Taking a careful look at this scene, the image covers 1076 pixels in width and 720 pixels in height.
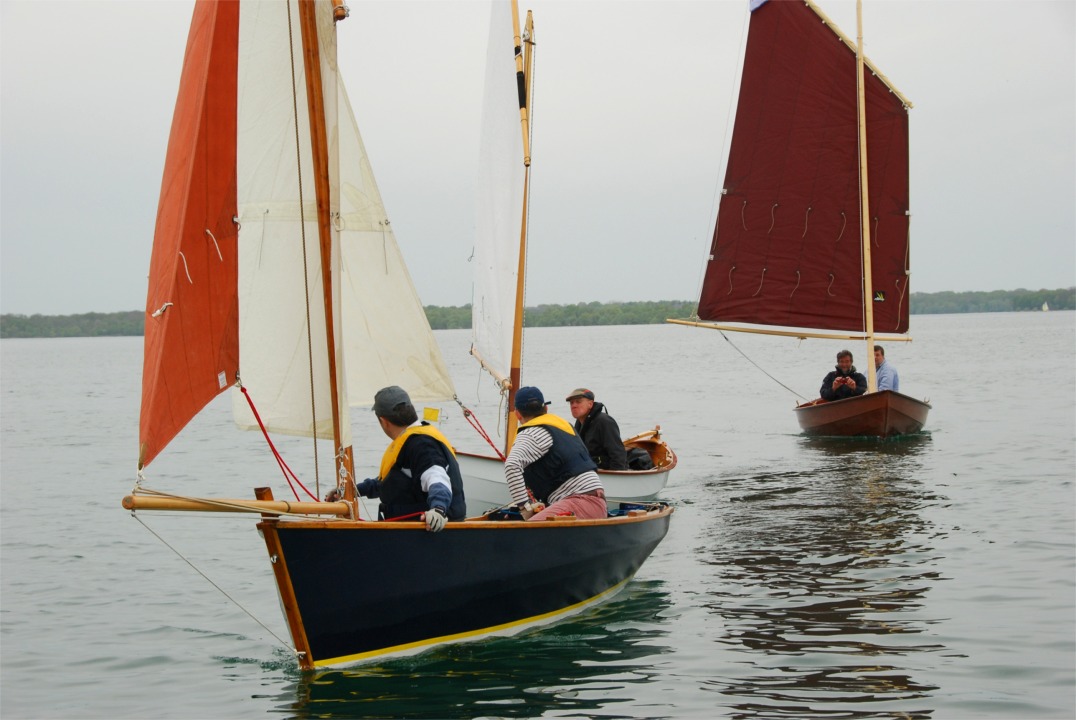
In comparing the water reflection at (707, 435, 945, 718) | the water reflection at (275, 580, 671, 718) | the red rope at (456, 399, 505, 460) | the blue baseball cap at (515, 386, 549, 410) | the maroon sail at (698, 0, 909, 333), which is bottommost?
the water reflection at (275, 580, 671, 718)

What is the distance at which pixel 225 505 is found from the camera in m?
7.01

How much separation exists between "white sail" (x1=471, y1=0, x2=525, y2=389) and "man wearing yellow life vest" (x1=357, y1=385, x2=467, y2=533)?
536 centimetres

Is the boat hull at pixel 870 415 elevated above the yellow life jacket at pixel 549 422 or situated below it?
below

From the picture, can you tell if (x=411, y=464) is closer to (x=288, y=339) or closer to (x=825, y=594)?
(x=288, y=339)

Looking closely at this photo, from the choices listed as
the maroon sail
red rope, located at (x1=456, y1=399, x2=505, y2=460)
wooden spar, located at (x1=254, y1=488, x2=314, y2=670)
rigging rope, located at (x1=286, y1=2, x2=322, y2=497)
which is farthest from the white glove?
the maroon sail

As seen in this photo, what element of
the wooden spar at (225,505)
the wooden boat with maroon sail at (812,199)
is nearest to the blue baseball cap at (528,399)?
the wooden spar at (225,505)

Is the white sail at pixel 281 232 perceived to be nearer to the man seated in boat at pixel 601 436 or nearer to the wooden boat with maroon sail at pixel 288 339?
the wooden boat with maroon sail at pixel 288 339

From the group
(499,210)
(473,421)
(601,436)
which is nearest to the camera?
(473,421)

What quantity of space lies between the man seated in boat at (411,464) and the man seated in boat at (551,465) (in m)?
1.21

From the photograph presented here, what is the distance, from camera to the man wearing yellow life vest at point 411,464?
8.12 meters

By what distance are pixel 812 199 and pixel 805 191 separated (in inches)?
9.1

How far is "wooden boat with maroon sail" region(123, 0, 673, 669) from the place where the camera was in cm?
693

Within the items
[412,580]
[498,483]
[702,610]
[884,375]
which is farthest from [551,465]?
[884,375]

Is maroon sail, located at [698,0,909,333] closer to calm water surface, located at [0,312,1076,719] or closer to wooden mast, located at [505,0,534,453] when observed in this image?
calm water surface, located at [0,312,1076,719]
